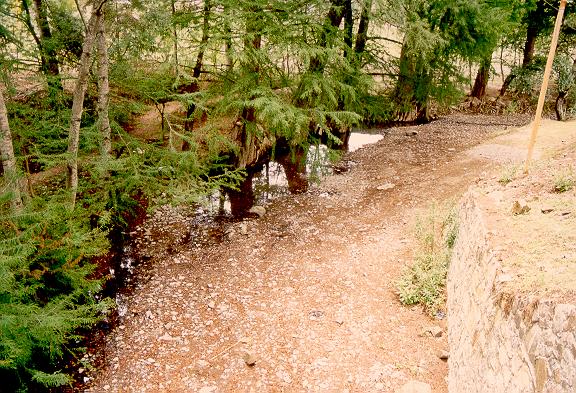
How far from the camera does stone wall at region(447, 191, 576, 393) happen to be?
3395 mm

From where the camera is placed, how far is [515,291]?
4277mm

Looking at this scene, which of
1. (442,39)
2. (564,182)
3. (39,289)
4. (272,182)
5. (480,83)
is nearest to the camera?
(564,182)

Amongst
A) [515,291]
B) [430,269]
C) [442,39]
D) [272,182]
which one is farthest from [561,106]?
[515,291]

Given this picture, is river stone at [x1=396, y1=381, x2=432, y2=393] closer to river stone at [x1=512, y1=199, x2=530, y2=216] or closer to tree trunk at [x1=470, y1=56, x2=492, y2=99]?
river stone at [x1=512, y1=199, x2=530, y2=216]

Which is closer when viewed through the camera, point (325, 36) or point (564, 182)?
point (564, 182)

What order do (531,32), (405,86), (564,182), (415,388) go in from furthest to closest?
(531,32), (405,86), (564,182), (415,388)

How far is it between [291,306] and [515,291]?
4.45 metres

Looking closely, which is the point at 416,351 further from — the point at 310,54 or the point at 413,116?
the point at 413,116

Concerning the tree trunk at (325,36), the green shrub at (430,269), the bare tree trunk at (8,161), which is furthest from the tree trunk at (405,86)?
the bare tree trunk at (8,161)

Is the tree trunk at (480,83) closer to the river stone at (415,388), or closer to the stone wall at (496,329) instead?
the stone wall at (496,329)

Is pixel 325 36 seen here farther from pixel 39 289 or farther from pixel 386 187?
pixel 39 289

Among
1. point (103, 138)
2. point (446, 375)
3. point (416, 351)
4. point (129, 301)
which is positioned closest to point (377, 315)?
point (416, 351)

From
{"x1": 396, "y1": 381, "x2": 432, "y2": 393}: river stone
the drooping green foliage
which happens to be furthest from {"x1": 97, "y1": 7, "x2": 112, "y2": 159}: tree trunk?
the drooping green foliage

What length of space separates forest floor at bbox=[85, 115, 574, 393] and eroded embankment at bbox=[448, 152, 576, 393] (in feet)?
3.49
